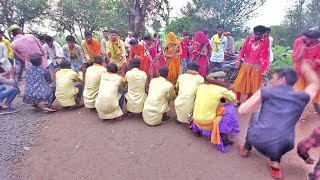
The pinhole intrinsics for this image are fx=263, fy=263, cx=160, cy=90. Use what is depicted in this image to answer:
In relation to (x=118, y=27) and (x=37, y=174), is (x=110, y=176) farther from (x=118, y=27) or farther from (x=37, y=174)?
(x=118, y=27)

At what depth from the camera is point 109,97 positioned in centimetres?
495

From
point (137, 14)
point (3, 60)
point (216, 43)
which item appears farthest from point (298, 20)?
point (3, 60)

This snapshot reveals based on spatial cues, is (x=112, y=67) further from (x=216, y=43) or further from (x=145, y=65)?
(x=216, y=43)

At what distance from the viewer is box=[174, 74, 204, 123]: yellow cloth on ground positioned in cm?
462

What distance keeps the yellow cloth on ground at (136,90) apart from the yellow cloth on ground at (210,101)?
1.35m

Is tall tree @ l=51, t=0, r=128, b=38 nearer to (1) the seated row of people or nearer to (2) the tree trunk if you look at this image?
(2) the tree trunk

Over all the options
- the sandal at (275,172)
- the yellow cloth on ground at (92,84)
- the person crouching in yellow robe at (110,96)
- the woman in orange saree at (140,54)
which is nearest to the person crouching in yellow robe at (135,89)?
the person crouching in yellow robe at (110,96)

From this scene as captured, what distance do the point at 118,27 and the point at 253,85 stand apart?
12415 mm

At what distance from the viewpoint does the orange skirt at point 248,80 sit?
5.41 meters

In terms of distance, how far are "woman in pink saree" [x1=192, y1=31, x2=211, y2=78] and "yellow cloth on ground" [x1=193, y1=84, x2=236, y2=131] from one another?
2.73 meters

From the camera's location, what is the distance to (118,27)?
16.4 m

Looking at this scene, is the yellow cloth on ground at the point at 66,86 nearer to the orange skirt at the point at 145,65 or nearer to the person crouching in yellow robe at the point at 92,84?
the person crouching in yellow robe at the point at 92,84

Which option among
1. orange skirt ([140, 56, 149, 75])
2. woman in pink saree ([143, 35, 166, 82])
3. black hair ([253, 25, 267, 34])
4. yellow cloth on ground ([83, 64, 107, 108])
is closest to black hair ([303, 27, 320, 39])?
black hair ([253, 25, 267, 34])

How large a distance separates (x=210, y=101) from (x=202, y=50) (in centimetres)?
298
